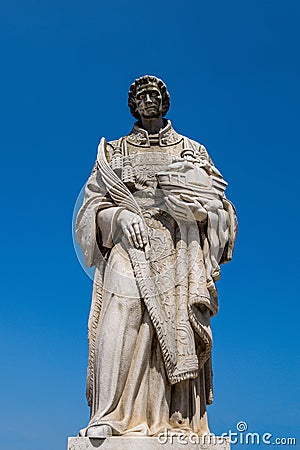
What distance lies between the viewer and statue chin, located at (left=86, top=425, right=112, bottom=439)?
639 centimetres

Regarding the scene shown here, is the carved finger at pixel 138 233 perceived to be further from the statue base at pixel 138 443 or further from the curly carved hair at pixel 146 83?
the statue base at pixel 138 443

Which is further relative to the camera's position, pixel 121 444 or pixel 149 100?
pixel 149 100

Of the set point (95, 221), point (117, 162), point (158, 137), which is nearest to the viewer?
point (95, 221)

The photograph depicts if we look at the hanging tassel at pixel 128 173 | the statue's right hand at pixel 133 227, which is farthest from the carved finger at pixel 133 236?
the hanging tassel at pixel 128 173

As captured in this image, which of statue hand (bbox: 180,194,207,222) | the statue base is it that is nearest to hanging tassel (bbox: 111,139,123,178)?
statue hand (bbox: 180,194,207,222)

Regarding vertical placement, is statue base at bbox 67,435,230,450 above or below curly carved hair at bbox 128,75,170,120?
below

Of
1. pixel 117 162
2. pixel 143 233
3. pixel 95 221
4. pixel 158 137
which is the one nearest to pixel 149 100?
pixel 158 137

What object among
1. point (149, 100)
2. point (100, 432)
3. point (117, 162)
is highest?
point (149, 100)

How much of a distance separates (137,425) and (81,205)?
2.61 metres

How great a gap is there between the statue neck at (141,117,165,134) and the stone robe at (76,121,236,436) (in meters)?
0.42

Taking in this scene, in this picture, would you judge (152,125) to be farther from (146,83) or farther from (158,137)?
(146,83)

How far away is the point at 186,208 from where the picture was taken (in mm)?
7438

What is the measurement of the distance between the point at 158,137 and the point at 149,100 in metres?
0.46

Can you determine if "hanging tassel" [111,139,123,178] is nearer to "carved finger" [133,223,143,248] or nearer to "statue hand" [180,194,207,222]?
"carved finger" [133,223,143,248]
